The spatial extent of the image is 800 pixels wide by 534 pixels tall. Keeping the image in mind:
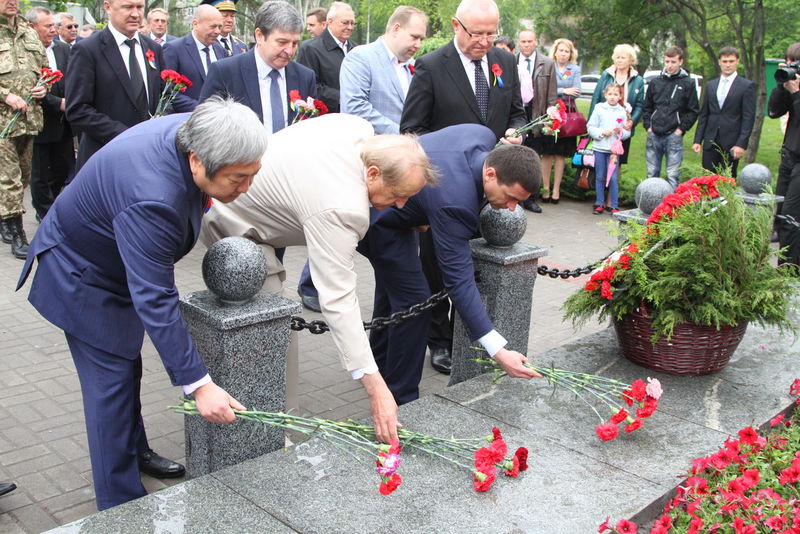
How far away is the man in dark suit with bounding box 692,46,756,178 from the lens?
1002cm

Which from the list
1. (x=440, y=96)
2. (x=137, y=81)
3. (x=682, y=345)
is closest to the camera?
(x=682, y=345)

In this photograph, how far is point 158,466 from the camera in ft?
12.2

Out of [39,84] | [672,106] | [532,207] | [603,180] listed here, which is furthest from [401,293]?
[672,106]

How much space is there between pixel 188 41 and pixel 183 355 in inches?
202

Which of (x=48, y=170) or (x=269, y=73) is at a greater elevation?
(x=269, y=73)

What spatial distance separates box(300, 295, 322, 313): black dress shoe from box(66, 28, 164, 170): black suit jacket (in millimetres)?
1838

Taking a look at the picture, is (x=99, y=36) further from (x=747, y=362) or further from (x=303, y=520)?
(x=747, y=362)

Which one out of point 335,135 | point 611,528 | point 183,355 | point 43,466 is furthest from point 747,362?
point 43,466

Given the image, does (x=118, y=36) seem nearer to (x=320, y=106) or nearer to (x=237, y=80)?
(x=237, y=80)

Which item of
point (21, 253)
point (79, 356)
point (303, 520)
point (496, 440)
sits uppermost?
point (79, 356)

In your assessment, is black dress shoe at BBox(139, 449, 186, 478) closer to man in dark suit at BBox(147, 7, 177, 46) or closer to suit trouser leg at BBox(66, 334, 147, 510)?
suit trouser leg at BBox(66, 334, 147, 510)

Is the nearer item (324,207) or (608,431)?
(324,207)

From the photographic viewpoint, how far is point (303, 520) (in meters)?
2.78

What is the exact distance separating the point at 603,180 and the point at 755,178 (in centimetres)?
453
